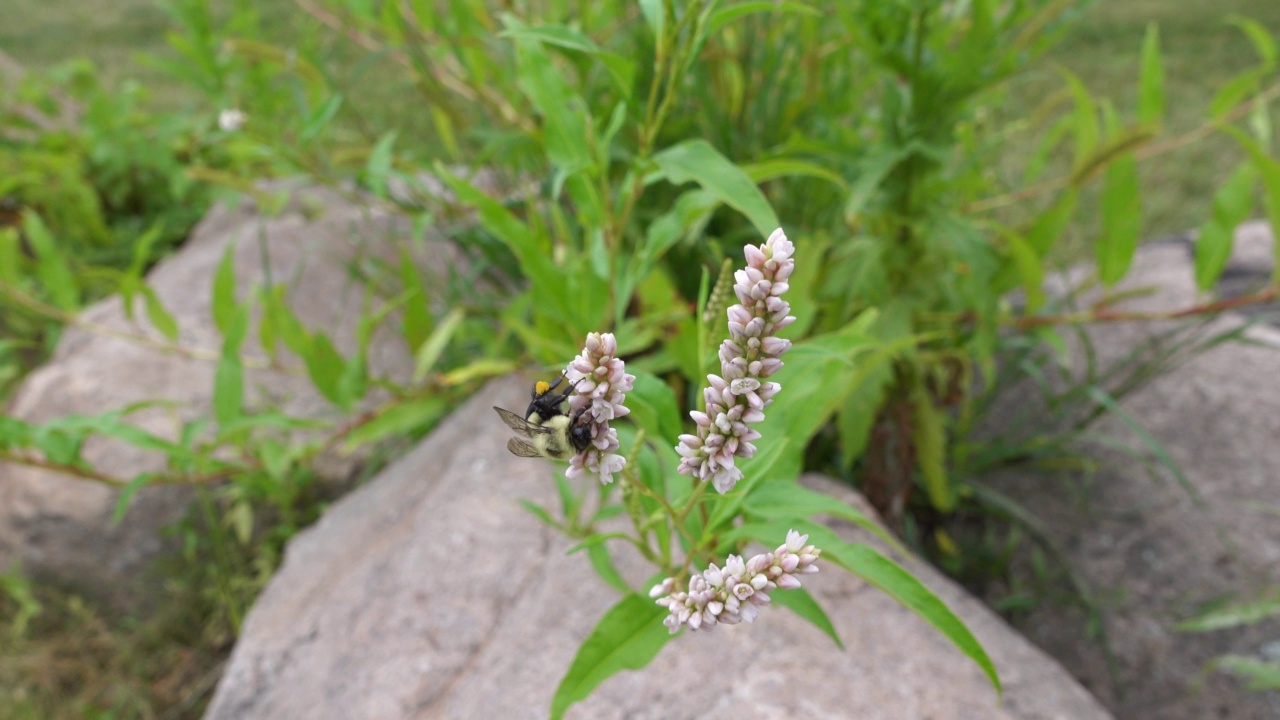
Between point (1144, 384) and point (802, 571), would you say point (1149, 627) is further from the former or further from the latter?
point (802, 571)

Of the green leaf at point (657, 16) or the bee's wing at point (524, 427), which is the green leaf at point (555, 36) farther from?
the bee's wing at point (524, 427)

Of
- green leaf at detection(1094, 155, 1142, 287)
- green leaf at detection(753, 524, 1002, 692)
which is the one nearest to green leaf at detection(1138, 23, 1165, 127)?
green leaf at detection(1094, 155, 1142, 287)

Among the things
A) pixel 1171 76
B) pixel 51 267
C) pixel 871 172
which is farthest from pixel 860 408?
pixel 1171 76

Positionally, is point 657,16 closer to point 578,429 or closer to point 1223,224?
point 578,429

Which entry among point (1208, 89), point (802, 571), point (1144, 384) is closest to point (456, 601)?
point (802, 571)

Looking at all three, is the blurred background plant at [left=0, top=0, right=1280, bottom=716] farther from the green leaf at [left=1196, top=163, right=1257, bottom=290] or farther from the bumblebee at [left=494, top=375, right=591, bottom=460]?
the bumblebee at [left=494, top=375, right=591, bottom=460]

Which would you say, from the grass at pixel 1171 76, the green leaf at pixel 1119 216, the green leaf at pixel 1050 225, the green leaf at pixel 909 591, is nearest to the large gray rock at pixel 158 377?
the green leaf at pixel 909 591
